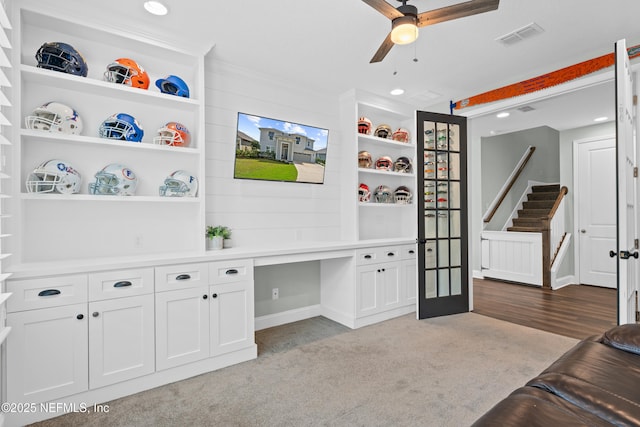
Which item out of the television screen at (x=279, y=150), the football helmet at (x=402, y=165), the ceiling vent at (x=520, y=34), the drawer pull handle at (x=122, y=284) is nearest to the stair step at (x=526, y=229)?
the football helmet at (x=402, y=165)

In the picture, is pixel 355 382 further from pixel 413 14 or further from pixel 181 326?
pixel 413 14

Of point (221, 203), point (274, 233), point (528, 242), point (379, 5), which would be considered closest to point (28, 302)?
point (221, 203)

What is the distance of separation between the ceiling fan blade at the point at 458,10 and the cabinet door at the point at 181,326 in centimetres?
245

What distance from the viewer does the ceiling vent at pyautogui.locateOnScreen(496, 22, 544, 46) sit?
8.57 feet

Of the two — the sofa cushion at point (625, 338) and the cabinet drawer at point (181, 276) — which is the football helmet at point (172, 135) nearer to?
the cabinet drawer at point (181, 276)

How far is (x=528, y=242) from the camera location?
5.50 meters

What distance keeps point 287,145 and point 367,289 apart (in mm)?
1805

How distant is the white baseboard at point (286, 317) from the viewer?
348 cm

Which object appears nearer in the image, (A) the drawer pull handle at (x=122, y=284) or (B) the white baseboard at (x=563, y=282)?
(A) the drawer pull handle at (x=122, y=284)

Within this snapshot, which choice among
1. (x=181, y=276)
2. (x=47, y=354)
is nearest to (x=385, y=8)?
(x=181, y=276)

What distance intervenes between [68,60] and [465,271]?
434 centimetres

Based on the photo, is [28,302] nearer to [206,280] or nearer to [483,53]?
[206,280]

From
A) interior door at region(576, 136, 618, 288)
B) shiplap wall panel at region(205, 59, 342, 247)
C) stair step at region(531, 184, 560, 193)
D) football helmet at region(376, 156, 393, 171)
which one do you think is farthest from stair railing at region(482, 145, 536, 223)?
shiplap wall panel at region(205, 59, 342, 247)

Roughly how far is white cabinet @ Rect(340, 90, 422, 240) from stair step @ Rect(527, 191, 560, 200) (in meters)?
3.85
